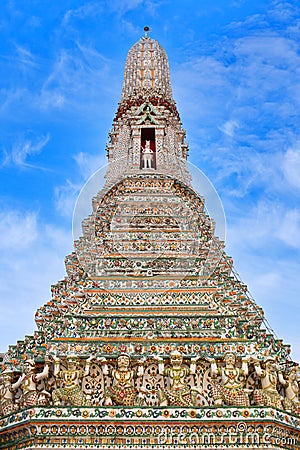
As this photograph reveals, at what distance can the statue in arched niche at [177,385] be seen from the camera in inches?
438

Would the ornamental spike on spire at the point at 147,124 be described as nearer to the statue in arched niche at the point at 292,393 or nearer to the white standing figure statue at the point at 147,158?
the white standing figure statue at the point at 147,158

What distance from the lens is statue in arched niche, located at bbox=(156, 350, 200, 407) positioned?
11.1m

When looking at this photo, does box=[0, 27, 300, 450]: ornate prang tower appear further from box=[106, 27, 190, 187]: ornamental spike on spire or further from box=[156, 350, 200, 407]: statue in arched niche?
box=[106, 27, 190, 187]: ornamental spike on spire

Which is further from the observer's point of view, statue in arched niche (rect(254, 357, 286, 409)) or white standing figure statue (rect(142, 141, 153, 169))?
white standing figure statue (rect(142, 141, 153, 169))

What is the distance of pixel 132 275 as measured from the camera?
14570mm

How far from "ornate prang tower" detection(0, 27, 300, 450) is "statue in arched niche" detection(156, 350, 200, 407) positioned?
2 centimetres

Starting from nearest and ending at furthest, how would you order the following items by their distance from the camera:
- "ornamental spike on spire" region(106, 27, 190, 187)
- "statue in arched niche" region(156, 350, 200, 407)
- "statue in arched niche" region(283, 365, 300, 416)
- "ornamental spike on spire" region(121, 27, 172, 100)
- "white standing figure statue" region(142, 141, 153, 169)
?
1. "statue in arched niche" region(156, 350, 200, 407)
2. "statue in arched niche" region(283, 365, 300, 416)
3. "white standing figure statue" region(142, 141, 153, 169)
4. "ornamental spike on spire" region(106, 27, 190, 187)
5. "ornamental spike on spire" region(121, 27, 172, 100)

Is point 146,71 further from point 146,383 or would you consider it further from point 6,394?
point 6,394

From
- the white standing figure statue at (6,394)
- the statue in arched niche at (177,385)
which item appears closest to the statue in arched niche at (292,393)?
the statue in arched niche at (177,385)

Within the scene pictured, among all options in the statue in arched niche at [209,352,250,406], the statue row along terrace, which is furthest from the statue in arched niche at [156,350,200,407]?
the statue in arched niche at [209,352,250,406]

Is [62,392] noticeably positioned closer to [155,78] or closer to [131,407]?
[131,407]

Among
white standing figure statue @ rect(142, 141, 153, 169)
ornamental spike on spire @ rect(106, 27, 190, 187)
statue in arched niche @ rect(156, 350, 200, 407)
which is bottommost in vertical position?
statue in arched niche @ rect(156, 350, 200, 407)

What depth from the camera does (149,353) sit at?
11.8 meters

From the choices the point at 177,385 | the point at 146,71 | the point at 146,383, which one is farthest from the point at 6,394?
the point at 146,71
